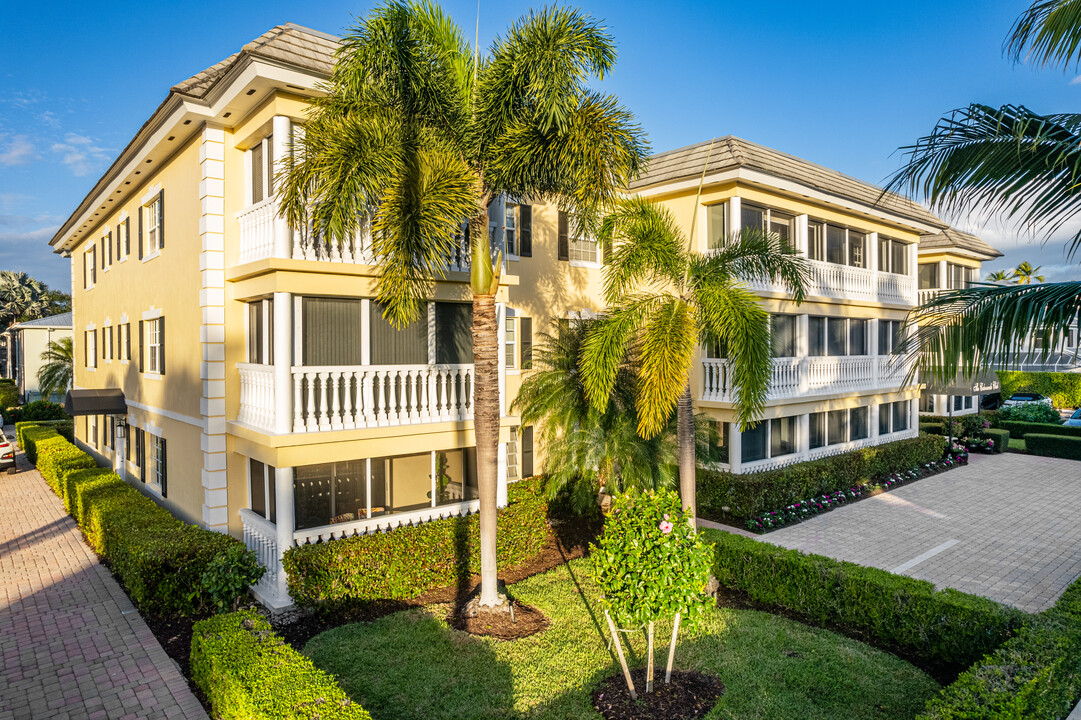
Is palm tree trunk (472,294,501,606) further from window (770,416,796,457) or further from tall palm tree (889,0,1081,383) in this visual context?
window (770,416,796,457)

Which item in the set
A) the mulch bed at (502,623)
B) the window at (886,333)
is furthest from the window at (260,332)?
the window at (886,333)

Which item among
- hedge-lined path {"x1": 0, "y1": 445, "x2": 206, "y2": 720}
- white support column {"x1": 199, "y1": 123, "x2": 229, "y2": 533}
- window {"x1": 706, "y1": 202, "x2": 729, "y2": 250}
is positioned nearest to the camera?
hedge-lined path {"x1": 0, "y1": 445, "x2": 206, "y2": 720}

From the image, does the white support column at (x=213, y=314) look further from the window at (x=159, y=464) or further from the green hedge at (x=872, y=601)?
the green hedge at (x=872, y=601)

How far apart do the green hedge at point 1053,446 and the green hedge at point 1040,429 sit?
520mm

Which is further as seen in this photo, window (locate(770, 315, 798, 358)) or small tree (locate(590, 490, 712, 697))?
window (locate(770, 315, 798, 358))

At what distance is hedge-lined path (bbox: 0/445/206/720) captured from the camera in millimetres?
7551

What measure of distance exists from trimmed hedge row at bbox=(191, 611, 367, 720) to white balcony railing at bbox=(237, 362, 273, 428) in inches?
134

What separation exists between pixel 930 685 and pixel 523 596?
5.77m

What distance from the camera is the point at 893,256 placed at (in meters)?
22.8

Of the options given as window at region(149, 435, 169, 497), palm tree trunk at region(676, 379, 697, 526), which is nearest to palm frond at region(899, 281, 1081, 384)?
palm tree trunk at region(676, 379, 697, 526)

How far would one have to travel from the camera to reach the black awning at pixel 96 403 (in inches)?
648

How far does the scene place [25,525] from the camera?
15641 mm

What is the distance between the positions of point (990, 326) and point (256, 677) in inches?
296

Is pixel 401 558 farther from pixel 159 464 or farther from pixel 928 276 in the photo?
pixel 928 276
